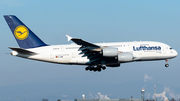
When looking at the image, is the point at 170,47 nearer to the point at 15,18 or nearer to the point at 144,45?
the point at 144,45

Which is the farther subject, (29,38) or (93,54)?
(29,38)

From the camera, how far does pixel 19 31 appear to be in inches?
1841

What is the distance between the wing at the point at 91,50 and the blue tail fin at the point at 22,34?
7662 millimetres

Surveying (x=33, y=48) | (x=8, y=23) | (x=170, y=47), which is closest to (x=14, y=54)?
(x=33, y=48)

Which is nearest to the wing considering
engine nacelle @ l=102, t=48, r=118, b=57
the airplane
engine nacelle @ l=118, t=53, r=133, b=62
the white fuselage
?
the airplane

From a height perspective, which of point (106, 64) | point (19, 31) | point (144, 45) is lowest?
point (106, 64)

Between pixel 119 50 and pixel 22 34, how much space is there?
16.5 metres

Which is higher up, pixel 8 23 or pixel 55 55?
pixel 8 23

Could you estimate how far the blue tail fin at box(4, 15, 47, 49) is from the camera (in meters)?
46.1

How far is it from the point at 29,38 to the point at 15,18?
14.6 feet

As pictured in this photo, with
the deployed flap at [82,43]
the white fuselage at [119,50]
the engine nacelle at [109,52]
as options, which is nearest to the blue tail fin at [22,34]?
the white fuselage at [119,50]

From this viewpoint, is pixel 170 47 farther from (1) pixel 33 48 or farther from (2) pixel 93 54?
(1) pixel 33 48

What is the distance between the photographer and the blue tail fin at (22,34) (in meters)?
46.1

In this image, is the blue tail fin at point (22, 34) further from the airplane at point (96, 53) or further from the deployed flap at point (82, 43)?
the deployed flap at point (82, 43)
